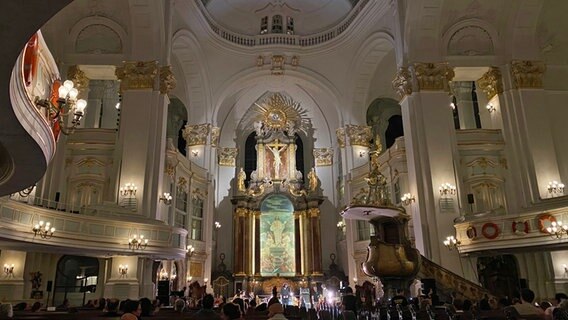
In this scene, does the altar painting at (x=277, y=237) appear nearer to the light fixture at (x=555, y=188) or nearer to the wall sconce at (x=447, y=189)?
the wall sconce at (x=447, y=189)

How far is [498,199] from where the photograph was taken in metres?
16.7

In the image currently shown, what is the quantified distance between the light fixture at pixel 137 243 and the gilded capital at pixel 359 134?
1339 cm

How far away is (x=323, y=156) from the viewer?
2636 centimetres

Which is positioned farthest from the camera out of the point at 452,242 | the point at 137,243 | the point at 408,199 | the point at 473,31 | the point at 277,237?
the point at 277,237

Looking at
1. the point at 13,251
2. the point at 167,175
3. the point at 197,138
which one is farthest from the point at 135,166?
the point at 197,138

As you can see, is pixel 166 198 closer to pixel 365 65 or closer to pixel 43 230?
pixel 43 230

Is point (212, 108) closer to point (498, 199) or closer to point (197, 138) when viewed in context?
point (197, 138)

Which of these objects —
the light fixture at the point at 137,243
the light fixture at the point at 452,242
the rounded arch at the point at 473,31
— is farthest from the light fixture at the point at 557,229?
the light fixture at the point at 137,243

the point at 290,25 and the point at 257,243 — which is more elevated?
the point at 290,25

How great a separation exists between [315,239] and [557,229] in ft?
44.7

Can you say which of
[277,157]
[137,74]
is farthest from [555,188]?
[137,74]

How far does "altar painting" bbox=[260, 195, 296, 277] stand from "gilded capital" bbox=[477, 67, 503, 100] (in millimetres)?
12239

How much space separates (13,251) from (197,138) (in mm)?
11286

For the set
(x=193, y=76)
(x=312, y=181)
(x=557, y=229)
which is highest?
(x=193, y=76)
